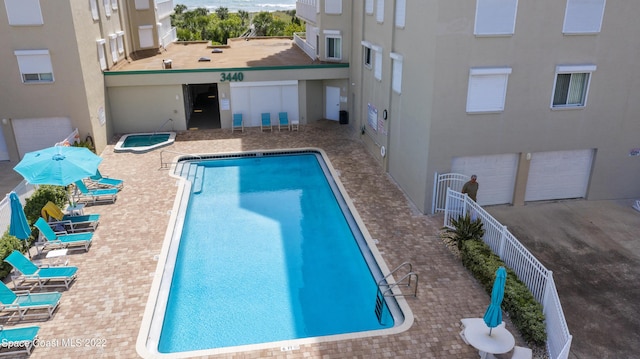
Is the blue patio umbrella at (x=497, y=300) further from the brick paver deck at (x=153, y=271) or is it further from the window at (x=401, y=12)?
the window at (x=401, y=12)

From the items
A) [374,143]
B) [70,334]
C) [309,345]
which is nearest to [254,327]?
[309,345]

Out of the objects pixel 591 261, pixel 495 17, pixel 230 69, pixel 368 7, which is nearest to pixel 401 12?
pixel 495 17

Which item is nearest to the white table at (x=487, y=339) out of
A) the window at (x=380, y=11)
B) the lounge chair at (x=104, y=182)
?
the window at (x=380, y=11)

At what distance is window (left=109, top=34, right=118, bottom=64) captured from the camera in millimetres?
24734

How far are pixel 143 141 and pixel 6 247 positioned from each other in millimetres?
12088

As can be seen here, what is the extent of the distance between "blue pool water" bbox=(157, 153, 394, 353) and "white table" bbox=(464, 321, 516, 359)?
2.11 m

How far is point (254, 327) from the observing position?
11000 mm

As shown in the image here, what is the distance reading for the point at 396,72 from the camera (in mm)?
17828

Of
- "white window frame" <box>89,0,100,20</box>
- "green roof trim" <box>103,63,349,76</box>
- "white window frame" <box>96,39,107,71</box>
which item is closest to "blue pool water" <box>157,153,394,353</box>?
"green roof trim" <box>103,63,349,76</box>

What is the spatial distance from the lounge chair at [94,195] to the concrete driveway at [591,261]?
1346 centimetres

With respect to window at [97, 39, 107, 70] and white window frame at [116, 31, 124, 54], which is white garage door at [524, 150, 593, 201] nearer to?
window at [97, 39, 107, 70]

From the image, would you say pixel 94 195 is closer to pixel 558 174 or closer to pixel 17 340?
pixel 17 340

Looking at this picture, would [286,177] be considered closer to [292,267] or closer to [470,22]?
[292,267]

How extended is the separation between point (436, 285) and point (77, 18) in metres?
18.1
